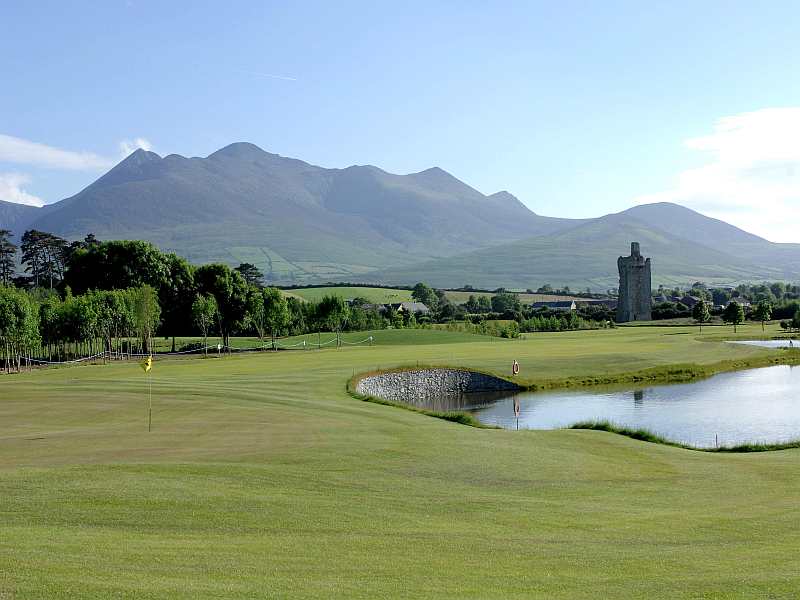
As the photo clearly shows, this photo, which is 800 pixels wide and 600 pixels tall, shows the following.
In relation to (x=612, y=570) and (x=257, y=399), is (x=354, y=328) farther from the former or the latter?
(x=612, y=570)

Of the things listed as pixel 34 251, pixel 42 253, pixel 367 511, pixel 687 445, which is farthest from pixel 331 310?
pixel 367 511

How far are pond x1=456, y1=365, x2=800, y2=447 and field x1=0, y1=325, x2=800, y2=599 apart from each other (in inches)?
465

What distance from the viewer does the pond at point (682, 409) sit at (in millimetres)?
40719

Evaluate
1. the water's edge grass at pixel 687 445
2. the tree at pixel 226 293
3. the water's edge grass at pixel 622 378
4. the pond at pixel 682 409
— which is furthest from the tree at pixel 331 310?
the water's edge grass at pixel 687 445

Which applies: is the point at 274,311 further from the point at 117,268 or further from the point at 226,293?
the point at 117,268

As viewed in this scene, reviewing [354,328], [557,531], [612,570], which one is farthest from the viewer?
[354,328]

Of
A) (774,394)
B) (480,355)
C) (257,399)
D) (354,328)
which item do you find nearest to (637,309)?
(354,328)

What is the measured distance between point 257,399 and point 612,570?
2626cm

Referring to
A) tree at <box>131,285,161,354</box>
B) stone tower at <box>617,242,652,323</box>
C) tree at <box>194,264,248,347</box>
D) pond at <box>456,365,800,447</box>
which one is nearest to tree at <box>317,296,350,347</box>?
tree at <box>194,264,248,347</box>

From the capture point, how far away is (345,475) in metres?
20.0

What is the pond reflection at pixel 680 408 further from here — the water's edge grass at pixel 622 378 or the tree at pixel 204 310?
the tree at pixel 204 310

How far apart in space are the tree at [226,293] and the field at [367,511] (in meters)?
68.8

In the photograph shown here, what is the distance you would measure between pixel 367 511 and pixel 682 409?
126ft

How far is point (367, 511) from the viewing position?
16.6 meters
